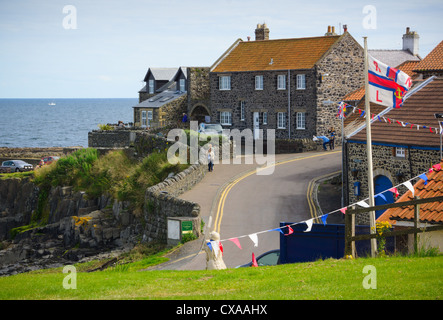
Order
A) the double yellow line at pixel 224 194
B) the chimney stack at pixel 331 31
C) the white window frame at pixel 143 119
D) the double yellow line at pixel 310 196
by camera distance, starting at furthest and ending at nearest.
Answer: the white window frame at pixel 143 119 → the chimney stack at pixel 331 31 → the double yellow line at pixel 310 196 → the double yellow line at pixel 224 194

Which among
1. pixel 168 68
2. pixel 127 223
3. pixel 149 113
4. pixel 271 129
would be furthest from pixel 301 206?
pixel 168 68

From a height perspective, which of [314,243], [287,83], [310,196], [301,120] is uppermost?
[287,83]

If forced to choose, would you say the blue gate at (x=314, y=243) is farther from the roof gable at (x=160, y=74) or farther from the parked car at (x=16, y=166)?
the roof gable at (x=160, y=74)

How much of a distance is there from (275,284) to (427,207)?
6103 millimetres

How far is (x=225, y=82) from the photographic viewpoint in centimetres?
5206

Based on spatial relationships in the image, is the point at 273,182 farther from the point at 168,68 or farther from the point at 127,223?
the point at 168,68

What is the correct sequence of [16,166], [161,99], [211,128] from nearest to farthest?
1. [211,128]
2. [16,166]
3. [161,99]

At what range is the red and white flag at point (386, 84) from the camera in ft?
49.4

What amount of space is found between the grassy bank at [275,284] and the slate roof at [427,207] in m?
2.92

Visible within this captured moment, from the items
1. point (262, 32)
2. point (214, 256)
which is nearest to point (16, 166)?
point (262, 32)

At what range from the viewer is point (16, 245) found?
110 ft

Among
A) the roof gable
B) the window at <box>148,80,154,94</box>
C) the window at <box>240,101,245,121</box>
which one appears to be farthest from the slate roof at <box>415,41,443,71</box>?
the window at <box>148,80,154,94</box>

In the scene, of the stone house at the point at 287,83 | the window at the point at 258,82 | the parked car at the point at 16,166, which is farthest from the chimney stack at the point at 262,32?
the parked car at the point at 16,166

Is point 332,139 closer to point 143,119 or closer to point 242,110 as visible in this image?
point 242,110
